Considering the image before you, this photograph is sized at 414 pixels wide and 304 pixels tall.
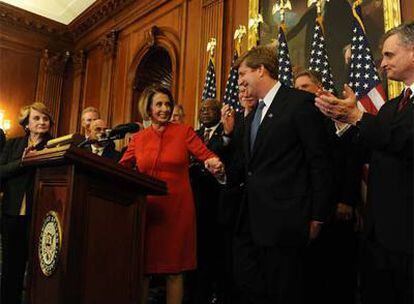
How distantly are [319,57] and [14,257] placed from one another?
114 inches

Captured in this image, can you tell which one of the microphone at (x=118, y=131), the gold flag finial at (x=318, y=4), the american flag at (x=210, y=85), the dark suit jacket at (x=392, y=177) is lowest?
the dark suit jacket at (x=392, y=177)

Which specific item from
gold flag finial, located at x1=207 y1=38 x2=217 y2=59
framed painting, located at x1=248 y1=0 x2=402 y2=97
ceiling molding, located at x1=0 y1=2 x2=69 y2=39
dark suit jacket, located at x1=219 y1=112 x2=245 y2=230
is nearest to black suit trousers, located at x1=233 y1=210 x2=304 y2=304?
dark suit jacket, located at x1=219 y1=112 x2=245 y2=230

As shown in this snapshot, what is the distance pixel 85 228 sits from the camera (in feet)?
5.81

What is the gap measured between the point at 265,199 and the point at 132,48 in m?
5.66

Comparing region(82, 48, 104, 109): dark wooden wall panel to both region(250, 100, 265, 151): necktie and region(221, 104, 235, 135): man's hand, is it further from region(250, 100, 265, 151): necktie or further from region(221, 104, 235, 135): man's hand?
region(250, 100, 265, 151): necktie

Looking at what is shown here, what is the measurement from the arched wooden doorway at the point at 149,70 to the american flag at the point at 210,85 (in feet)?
6.41

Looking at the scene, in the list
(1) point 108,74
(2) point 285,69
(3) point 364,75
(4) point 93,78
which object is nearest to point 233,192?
(3) point 364,75

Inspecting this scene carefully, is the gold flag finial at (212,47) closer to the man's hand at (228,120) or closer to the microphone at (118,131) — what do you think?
the man's hand at (228,120)

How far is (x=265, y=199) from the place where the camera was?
1.79 metres

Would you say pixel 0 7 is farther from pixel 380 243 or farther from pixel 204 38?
pixel 380 243

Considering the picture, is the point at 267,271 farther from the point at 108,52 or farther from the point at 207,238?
the point at 108,52

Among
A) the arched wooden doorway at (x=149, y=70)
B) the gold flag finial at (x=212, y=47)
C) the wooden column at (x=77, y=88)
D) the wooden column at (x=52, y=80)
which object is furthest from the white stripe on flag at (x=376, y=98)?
the wooden column at (x=52, y=80)

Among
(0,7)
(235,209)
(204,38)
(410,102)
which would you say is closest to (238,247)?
(235,209)

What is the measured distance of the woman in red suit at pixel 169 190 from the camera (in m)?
2.32
